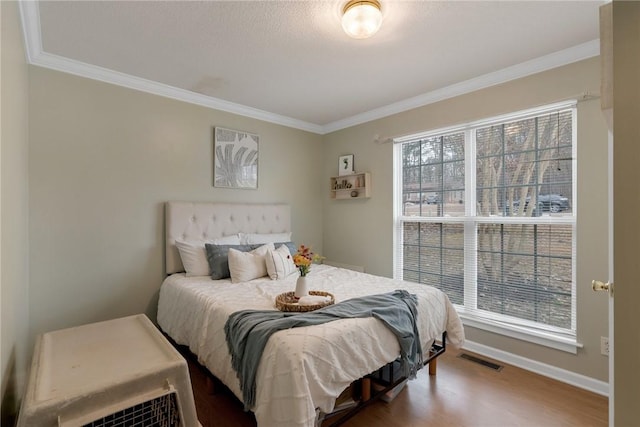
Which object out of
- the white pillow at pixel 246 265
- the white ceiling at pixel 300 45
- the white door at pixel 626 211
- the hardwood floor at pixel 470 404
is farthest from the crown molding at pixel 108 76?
the white door at pixel 626 211

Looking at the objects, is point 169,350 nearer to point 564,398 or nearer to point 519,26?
point 564,398

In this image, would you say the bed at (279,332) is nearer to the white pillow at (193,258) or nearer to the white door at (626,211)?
the white pillow at (193,258)

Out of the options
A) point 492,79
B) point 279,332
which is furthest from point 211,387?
point 492,79

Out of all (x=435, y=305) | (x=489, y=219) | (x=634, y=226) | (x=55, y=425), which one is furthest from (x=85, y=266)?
(x=489, y=219)

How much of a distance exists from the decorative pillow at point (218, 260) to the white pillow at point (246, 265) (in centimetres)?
8

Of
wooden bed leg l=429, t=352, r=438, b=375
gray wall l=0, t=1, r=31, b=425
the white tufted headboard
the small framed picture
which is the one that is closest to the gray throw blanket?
wooden bed leg l=429, t=352, r=438, b=375

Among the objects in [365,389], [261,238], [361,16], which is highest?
[361,16]

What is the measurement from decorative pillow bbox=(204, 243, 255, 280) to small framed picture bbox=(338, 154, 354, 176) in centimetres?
182

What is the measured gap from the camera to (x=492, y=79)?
2.67m

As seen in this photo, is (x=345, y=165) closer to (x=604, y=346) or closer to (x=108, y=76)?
(x=108, y=76)

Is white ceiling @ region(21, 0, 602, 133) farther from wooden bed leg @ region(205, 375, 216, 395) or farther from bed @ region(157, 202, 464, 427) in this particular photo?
wooden bed leg @ region(205, 375, 216, 395)

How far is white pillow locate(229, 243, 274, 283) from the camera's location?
8.71ft

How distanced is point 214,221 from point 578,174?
322 centimetres

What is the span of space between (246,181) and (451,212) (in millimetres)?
2279
